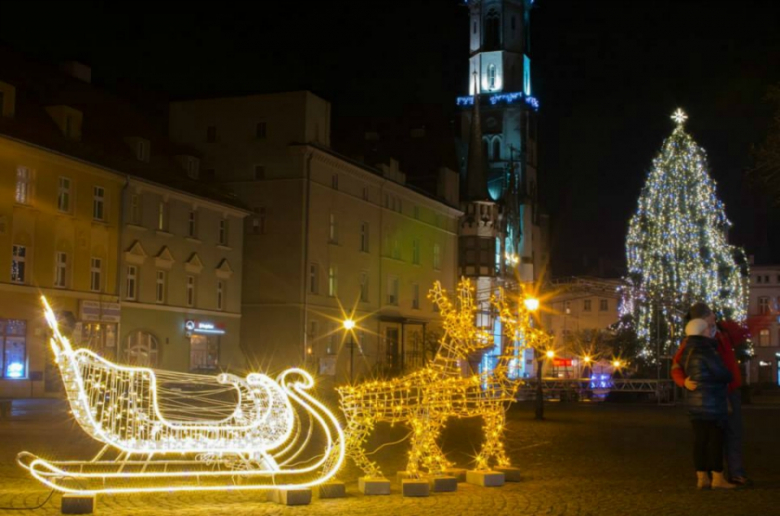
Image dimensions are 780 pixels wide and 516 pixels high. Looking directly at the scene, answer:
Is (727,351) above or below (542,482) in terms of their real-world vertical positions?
above

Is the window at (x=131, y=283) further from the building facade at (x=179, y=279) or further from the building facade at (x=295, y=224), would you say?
the building facade at (x=295, y=224)

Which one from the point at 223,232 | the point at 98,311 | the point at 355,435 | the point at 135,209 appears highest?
the point at 135,209

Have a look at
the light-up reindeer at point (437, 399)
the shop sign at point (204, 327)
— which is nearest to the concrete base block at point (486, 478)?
the light-up reindeer at point (437, 399)

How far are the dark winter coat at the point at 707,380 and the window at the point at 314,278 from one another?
42.7 m

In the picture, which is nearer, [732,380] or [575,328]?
[732,380]

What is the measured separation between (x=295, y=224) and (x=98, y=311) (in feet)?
48.4

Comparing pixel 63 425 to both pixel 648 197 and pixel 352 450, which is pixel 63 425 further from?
pixel 648 197

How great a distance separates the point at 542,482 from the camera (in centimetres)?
1398

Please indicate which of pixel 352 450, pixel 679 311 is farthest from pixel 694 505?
pixel 679 311

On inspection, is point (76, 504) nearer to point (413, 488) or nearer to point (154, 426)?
point (154, 426)

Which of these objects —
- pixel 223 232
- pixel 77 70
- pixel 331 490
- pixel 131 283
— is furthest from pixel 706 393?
pixel 77 70

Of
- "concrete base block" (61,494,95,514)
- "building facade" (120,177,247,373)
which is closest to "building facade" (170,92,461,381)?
"building facade" (120,177,247,373)

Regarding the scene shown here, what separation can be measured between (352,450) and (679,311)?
122 feet

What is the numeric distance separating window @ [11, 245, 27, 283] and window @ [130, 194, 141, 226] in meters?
5.84
